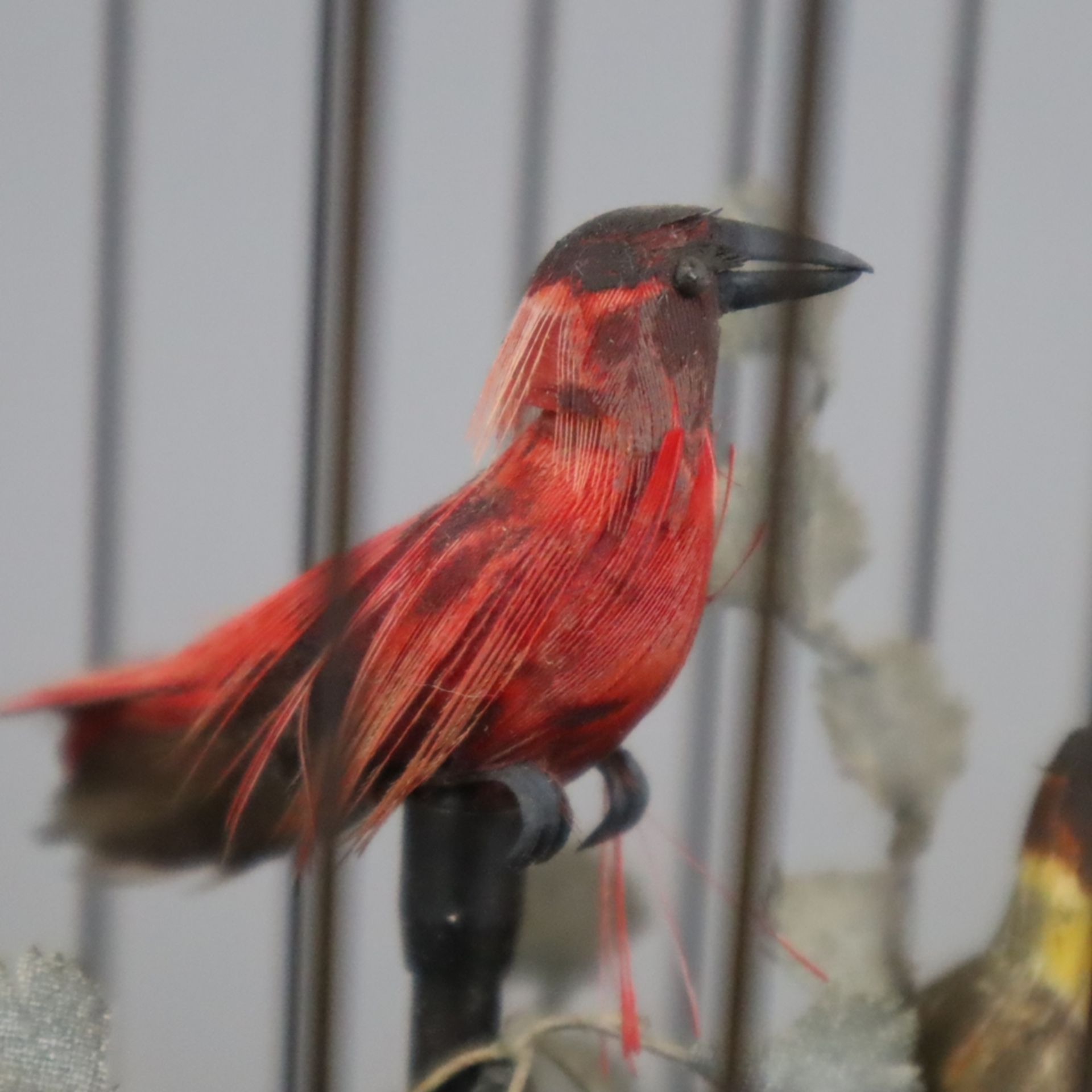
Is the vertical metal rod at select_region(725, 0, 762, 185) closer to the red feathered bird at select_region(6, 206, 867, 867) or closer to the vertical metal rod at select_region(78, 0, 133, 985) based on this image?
the red feathered bird at select_region(6, 206, 867, 867)

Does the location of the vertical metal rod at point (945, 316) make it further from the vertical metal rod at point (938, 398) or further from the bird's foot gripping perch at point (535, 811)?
the bird's foot gripping perch at point (535, 811)

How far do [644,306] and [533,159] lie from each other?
137mm

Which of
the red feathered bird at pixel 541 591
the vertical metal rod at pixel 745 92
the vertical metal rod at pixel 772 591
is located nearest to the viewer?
the vertical metal rod at pixel 772 591

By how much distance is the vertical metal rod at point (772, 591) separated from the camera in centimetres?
29

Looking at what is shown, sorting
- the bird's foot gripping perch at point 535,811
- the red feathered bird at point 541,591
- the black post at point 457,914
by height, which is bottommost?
the black post at point 457,914

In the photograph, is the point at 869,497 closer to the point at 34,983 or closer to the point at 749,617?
the point at 749,617

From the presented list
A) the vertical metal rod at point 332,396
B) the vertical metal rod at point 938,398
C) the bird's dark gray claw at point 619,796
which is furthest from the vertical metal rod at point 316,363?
the vertical metal rod at point 938,398

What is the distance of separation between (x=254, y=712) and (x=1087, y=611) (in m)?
0.35

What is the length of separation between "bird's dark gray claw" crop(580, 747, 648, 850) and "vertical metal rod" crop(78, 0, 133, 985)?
21 centimetres

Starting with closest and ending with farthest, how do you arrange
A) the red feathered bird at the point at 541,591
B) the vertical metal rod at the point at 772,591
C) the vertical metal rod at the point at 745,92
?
the vertical metal rod at the point at 772,591 → the red feathered bird at the point at 541,591 → the vertical metal rod at the point at 745,92

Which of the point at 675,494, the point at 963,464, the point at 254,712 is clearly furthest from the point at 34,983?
the point at 963,464

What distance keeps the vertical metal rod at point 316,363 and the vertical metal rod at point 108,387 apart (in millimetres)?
96

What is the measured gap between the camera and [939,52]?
0.51 m

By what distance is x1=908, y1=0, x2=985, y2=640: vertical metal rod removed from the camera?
0.51m
